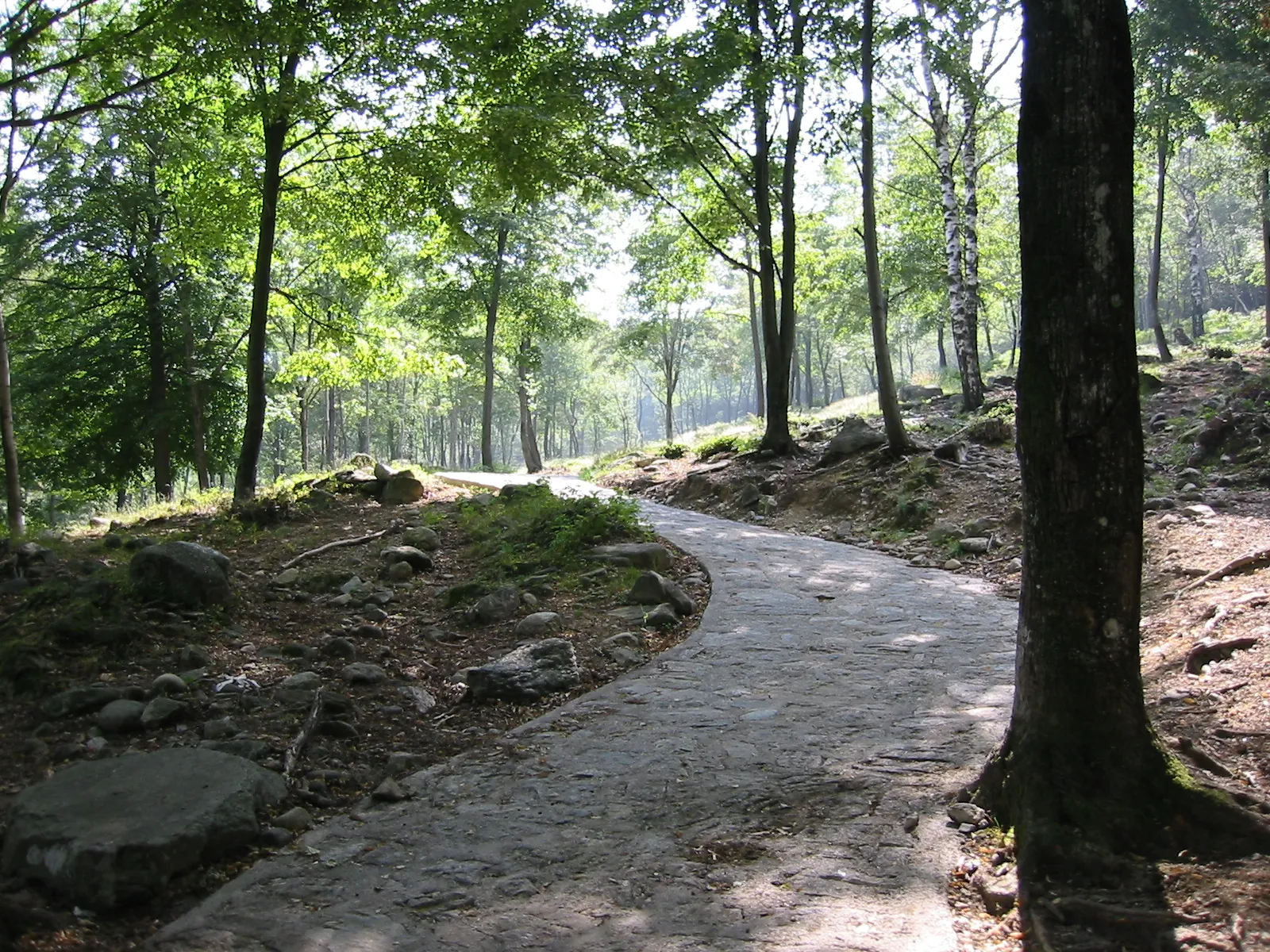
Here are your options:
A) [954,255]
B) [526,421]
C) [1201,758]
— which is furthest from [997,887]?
[526,421]

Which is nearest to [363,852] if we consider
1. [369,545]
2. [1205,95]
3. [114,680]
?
[114,680]

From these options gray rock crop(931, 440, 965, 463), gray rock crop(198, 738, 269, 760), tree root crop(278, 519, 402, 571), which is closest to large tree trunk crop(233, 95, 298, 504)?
tree root crop(278, 519, 402, 571)

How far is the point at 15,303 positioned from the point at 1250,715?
29.1 metres

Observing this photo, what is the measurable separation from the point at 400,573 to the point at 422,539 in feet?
4.32

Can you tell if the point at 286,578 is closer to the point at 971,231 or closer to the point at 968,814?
the point at 968,814

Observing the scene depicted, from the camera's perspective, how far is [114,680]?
5.38 meters

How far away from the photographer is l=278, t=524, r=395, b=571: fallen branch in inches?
354

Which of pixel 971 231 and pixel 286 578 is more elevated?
pixel 971 231

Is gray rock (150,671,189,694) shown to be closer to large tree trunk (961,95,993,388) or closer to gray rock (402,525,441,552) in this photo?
gray rock (402,525,441,552)

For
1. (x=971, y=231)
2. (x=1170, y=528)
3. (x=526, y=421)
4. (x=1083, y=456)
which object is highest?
(x=971, y=231)

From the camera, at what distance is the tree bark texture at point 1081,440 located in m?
3.00

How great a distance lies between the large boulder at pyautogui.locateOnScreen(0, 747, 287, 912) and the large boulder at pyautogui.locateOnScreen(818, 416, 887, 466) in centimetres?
1158

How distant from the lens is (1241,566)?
631 centimetres

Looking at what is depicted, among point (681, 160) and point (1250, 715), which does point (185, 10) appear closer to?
point (681, 160)
